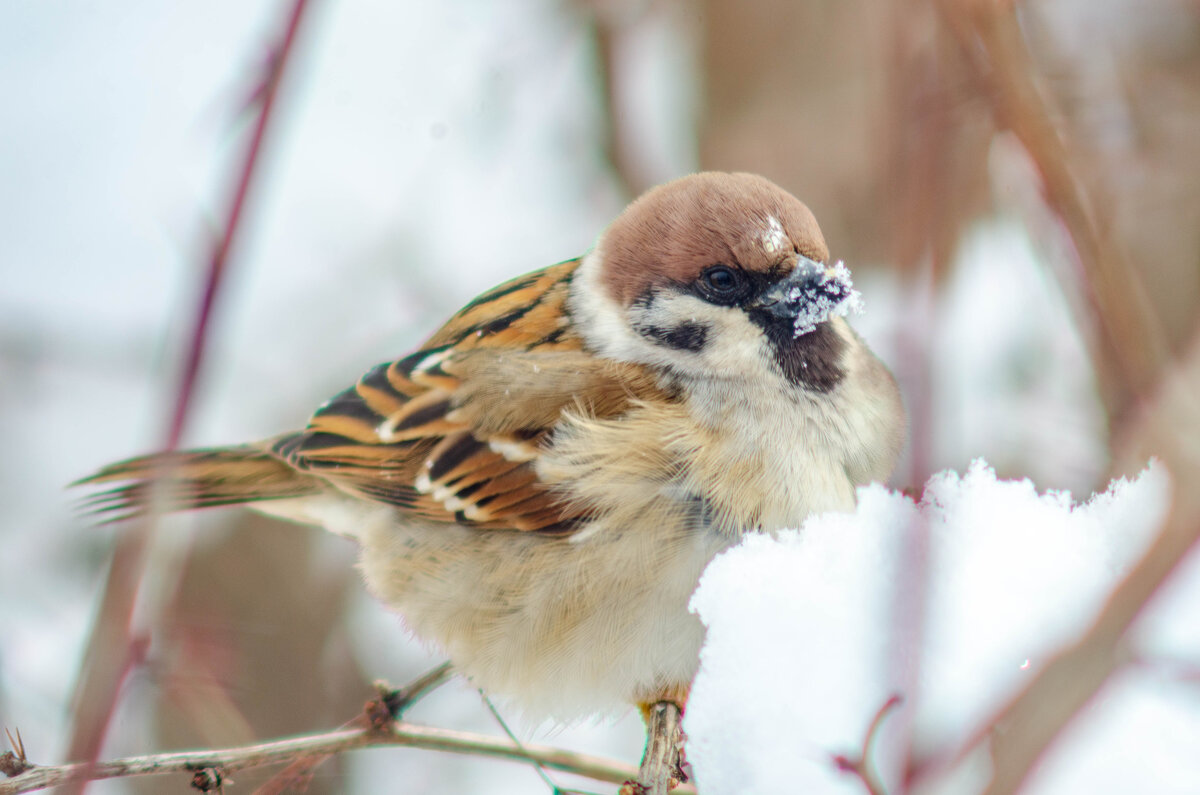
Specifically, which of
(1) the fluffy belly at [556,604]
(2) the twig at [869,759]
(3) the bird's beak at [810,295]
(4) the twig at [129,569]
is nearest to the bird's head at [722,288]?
(3) the bird's beak at [810,295]

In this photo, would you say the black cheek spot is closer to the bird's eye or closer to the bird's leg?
the bird's eye

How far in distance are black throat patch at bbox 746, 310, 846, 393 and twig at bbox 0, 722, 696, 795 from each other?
69 cm

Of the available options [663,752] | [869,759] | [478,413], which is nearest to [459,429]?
[478,413]

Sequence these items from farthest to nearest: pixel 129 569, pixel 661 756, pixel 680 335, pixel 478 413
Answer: pixel 478 413 → pixel 680 335 → pixel 661 756 → pixel 129 569

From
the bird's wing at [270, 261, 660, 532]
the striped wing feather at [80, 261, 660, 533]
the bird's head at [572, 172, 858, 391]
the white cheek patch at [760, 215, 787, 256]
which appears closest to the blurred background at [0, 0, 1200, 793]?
the striped wing feather at [80, 261, 660, 533]

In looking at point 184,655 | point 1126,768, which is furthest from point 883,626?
point 184,655

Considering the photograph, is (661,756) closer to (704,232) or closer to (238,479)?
(704,232)

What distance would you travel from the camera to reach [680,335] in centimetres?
173

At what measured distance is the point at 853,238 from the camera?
305 centimetres

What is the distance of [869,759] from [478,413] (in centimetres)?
129

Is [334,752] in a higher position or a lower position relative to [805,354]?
lower

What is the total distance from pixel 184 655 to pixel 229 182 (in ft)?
5.56

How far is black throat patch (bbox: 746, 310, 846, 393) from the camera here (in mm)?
1652

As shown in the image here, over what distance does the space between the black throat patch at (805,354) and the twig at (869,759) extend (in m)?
0.98
